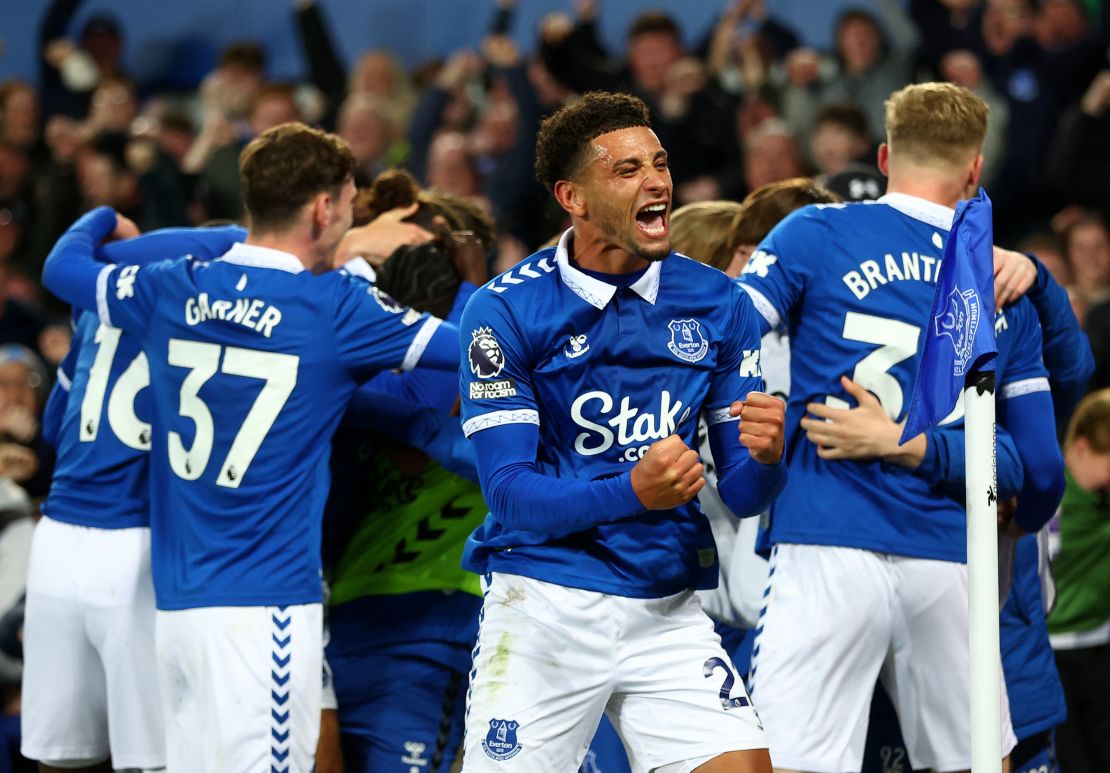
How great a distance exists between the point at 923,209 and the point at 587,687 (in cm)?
182

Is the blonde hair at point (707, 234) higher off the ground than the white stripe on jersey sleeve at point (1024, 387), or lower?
higher

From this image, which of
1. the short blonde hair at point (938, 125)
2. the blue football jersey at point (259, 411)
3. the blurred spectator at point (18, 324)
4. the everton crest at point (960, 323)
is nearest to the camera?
the everton crest at point (960, 323)

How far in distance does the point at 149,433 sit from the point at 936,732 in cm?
253

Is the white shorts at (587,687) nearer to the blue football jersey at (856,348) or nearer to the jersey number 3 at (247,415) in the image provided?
the blue football jersey at (856,348)

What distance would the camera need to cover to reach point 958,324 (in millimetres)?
3236

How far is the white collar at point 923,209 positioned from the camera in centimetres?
452

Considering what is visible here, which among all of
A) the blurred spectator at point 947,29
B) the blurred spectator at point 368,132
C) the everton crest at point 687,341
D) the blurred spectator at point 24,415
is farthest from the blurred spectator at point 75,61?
the everton crest at point 687,341

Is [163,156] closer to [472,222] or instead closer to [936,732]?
[472,222]

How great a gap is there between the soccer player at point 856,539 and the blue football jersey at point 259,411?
43.8 inches

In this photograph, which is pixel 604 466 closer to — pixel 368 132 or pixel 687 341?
pixel 687 341

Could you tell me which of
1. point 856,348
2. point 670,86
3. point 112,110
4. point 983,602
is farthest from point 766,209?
point 112,110

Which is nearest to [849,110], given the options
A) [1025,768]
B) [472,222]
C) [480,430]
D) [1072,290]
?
[1072,290]

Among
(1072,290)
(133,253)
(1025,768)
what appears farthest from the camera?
(1072,290)

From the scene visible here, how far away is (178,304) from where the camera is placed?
451 cm
